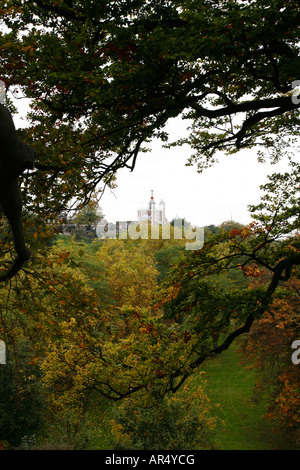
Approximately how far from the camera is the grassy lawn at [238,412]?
17969mm

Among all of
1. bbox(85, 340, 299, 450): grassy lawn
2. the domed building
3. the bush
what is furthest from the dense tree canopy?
the domed building

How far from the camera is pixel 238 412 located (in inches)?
894

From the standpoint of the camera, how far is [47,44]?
7.04m

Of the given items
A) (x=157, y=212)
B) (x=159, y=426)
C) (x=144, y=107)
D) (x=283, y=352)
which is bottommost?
(x=159, y=426)

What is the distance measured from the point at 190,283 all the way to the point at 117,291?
65.7 ft

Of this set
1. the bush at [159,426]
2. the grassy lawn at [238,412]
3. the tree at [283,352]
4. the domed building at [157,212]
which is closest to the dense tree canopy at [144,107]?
the bush at [159,426]

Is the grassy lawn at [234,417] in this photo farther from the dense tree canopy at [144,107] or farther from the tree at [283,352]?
the dense tree canopy at [144,107]

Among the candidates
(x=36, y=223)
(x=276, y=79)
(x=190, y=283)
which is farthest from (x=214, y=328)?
(x=276, y=79)

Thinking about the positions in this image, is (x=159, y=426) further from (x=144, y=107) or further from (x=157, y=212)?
(x=157, y=212)

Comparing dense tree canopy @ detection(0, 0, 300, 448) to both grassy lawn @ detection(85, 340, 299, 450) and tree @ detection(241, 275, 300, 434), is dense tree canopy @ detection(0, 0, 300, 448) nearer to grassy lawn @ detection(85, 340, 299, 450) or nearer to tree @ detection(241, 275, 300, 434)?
grassy lawn @ detection(85, 340, 299, 450)

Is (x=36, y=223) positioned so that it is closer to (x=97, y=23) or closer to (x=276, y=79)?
(x=97, y=23)

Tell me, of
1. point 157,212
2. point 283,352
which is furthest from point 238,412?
point 157,212

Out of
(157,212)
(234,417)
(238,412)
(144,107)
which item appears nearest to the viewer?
(144,107)

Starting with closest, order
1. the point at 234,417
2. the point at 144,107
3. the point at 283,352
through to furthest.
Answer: the point at 144,107
the point at 283,352
the point at 234,417
